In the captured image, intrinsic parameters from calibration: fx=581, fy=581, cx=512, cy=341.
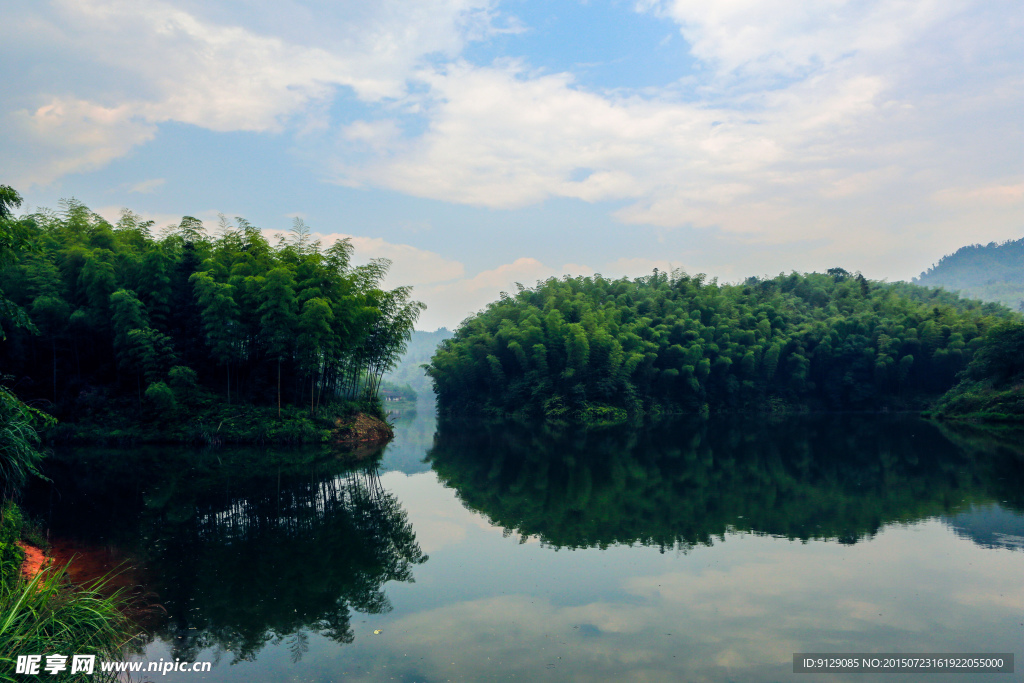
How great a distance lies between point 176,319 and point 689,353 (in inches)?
1359

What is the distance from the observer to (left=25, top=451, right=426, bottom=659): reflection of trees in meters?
7.12

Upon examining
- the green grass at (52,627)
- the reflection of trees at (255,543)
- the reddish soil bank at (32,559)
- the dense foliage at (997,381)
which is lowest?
the reflection of trees at (255,543)

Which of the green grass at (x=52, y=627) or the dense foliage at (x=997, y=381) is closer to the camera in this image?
the green grass at (x=52, y=627)

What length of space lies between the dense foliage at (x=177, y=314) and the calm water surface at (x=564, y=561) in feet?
20.2

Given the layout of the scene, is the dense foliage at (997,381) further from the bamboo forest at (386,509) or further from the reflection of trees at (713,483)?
the reflection of trees at (713,483)

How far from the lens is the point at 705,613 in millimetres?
7148

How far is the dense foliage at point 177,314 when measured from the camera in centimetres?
2264

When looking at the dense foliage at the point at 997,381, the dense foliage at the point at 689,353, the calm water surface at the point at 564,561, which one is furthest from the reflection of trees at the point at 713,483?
the dense foliage at the point at 689,353

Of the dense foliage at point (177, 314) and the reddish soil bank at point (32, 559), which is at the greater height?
the dense foliage at point (177, 314)

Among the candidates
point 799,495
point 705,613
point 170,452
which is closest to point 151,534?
point 705,613

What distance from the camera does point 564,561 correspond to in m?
9.52

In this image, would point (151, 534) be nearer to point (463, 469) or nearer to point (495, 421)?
point (463, 469)

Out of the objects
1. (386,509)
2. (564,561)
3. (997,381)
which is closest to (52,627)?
(564,561)

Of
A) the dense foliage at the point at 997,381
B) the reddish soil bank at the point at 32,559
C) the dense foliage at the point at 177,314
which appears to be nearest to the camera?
the reddish soil bank at the point at 32,559
